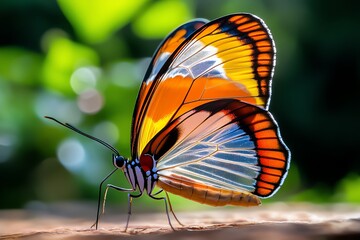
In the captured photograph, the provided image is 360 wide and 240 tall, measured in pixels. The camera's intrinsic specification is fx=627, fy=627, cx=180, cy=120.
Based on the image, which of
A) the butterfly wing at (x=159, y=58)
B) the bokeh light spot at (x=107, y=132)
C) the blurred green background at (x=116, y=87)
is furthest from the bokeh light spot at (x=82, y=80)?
the butterfly wing at (x=159, y=58)

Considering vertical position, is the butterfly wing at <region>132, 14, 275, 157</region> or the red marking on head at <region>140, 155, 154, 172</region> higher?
the butterfly wing at <region>132, 14, 275, 157</region>

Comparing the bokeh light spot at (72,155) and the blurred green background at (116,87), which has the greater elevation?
the blurred green background at (116,87)

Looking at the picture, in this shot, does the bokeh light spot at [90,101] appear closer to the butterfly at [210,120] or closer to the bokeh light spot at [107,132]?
the bokeh light spot at [107,132]

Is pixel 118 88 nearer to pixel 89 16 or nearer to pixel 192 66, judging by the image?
pixel 89 16

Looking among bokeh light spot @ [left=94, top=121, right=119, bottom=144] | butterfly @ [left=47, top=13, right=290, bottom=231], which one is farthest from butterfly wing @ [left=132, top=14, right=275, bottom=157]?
bokeh light spot @ [left=94, top=121, right=119, bottom=144]

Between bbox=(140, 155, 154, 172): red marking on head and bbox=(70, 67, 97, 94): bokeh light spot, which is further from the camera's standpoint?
bbox=(70, 67, 97, 94): bokeh light spot

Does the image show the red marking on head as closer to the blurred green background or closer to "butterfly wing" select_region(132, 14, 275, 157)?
"butterfly wing" select_region(132, 14, 275, 157)

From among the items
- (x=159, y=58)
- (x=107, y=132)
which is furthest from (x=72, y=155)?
(x=159, y=58)
